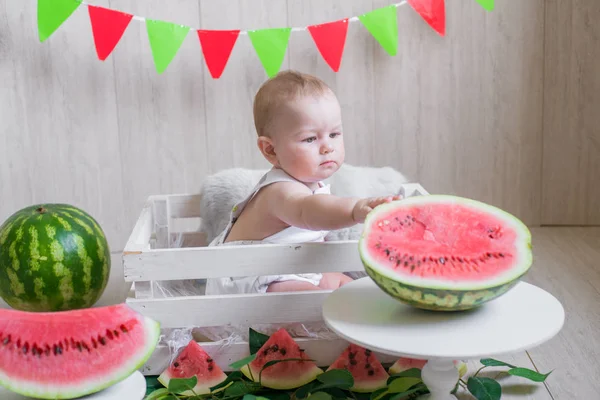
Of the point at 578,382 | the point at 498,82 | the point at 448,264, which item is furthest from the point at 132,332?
the point at 498,82

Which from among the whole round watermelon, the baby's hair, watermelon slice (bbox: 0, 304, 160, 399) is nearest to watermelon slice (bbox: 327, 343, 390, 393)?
watermelon slice (bbox: 0, 304, 160, 399)

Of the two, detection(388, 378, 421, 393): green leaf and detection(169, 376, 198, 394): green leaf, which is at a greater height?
detection(169, 376, 198, 394): green leaf

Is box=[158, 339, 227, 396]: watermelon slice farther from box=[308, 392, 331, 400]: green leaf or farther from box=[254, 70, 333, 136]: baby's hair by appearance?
box=[254, 70, 333, 136]: baby's hair

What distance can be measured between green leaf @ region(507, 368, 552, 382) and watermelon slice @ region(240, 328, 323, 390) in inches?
13.3

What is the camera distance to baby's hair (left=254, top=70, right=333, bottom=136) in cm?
148

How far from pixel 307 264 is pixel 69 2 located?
3.85 ft

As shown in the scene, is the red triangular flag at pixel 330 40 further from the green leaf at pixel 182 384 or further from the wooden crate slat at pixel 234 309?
the green leaf at pixel 182 384

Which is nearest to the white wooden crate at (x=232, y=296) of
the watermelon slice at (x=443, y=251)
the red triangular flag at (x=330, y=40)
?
the watermelon slice at (x=443, y=251)

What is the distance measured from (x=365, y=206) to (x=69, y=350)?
513 millimetres

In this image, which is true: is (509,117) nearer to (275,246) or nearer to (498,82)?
(498,82)

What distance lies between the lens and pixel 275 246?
4.42ft

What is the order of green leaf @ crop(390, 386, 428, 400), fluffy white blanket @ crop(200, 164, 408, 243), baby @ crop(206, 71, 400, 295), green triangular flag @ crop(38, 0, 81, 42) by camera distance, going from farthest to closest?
1. green triangular flag @ crop(38, 0, 81, 42)
2. fluffy white blanket @ crop(200, 164, 408, 243)
3. baby @ crop(206, 71, 400, 295)
4. green leaf @ crop(390, 386, 428, 400)

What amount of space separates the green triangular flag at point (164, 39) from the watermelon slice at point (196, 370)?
101cm

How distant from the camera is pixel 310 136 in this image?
148 cm
